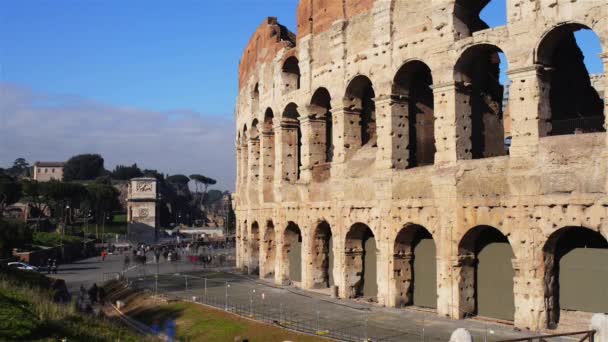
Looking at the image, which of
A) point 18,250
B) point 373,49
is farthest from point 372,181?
point 18,250

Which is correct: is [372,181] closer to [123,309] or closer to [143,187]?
[123,309]

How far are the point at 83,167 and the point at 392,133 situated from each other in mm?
117991

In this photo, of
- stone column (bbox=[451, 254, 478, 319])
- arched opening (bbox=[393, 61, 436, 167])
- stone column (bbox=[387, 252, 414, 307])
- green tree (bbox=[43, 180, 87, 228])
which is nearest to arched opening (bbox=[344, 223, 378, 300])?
stone column (bbox=[387, 252, 414, 307])

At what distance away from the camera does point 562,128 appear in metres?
18.5

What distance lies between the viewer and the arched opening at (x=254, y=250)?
1262 inches

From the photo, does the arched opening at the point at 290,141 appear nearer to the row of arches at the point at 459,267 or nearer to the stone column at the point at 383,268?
the row of arches at the point at 459,267

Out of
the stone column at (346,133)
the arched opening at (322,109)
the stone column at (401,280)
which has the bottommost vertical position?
the stone column at (401,280)

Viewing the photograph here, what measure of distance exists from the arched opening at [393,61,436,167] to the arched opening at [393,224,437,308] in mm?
2638

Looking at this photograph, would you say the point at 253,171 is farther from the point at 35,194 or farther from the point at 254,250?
the point at 35,194

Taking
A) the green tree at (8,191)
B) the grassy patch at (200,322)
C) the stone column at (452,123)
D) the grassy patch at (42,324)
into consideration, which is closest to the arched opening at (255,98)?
the grassy patch at (200,322)

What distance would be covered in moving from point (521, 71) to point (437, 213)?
487 centimetres

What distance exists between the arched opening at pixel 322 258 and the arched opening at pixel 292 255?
7.35ft

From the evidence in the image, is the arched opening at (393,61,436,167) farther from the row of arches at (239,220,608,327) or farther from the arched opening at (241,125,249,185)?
the arched opening at (241,125,249,185)

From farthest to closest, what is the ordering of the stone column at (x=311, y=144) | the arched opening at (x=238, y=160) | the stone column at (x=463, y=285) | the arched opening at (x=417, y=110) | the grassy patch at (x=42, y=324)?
the arched opening at (x=238, y=160) < the stone column at (x=311, y=144) < the arched opening at (x=417, y=110) < the stone column at (x=463, y=285) < the grassy patch at (x=42, y=324)
